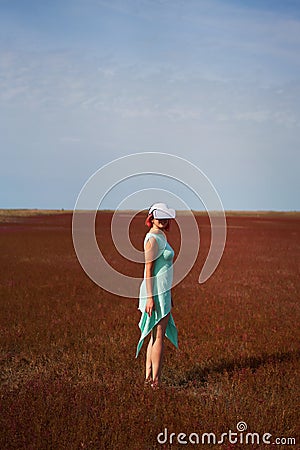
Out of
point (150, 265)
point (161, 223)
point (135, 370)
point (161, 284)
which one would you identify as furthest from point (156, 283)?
point (135, 370)

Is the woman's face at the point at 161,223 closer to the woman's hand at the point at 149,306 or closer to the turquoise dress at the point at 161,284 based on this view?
the turquoise dress at the point at 161,284

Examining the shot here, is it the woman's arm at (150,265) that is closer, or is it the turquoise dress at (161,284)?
the woman's arm at (150,265)

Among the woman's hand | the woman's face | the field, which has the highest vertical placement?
the woman's face

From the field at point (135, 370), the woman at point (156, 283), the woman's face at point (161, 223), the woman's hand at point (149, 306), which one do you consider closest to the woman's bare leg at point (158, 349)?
the woman at point (156, 283)

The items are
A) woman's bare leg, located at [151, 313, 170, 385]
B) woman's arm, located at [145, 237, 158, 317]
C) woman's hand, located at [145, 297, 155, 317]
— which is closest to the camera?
woman's arm, located at [145, 237, 158, 317]

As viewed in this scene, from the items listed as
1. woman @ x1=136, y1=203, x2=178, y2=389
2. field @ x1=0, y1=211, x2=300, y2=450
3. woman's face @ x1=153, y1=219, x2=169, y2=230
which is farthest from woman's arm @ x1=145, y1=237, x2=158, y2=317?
field @ x1=0, y1=211, x2=300, y2=450

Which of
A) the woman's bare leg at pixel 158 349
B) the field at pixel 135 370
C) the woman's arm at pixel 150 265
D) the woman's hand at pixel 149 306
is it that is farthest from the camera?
the woman's bare leg at pixel 158 349

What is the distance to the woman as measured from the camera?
18.9 feet

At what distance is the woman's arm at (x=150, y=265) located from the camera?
Answer: 575 centimetres

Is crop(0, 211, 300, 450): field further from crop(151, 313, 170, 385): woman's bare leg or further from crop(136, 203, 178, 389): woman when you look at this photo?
crop(136, 203, 178, 389): woman

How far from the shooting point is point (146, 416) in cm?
517

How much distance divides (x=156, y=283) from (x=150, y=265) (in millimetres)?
236

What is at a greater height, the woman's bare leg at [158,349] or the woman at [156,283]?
the woman at [156,283]

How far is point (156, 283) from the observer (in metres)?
5.93
